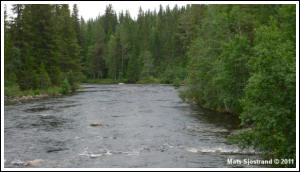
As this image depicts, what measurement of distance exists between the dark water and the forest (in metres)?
2.12

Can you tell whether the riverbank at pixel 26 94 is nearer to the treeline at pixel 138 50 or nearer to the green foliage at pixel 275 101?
the green foliage at pixel 275 101

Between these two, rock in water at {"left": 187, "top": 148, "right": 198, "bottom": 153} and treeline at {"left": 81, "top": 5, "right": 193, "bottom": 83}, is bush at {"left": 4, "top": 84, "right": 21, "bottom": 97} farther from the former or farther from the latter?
treeline at {"left": 81, "top": 5, "right": 193, "bottom": 83}

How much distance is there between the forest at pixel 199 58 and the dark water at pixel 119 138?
2.12 m

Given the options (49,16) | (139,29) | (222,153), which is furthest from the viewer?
(139,29)

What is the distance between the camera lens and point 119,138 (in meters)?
18.2

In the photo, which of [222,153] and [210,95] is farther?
[210,95]

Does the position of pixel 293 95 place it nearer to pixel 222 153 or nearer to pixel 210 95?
pixel 222 153

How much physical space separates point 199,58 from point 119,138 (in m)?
15.7

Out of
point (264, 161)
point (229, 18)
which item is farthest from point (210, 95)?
point (264, 161)

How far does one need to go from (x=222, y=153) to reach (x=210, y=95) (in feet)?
52.4

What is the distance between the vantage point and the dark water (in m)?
13.9

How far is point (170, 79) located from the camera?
261 ft

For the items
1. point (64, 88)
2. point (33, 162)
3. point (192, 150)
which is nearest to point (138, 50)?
point (64, 88)

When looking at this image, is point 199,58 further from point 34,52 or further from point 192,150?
point 34,52
